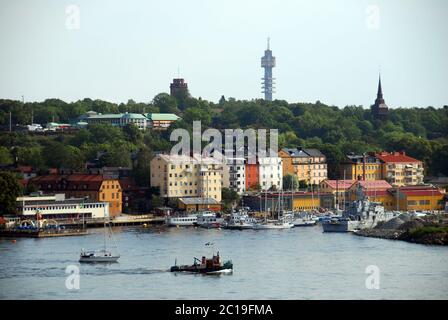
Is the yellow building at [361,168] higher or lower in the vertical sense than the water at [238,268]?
higher

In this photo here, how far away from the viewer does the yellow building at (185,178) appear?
1750 inches

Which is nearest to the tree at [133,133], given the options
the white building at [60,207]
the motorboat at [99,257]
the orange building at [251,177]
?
the orange building at [251,177]

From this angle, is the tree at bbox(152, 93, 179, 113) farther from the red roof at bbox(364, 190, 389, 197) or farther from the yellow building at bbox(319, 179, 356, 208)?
the red roof at bbox(364, 190, 389, 197)

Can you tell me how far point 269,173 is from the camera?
4809 cm

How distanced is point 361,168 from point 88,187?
1104 cm

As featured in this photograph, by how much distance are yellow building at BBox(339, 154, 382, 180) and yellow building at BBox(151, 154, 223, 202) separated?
628cm

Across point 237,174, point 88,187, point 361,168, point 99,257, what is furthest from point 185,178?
point 99,257

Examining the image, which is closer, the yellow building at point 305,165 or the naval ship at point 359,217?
the naval ship at point 359,217

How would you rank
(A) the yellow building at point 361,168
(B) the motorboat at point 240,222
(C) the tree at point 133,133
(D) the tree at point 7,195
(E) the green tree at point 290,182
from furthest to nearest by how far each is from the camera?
(C) the tree at point 133,133, (A) the yellow building at point 361,168, (E) the green tree at point 290,182, (B) the motorboat at point 240,222, (D) the tree at point 7,195

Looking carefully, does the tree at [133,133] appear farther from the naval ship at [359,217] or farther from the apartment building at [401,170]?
the naval ship at [359,217]

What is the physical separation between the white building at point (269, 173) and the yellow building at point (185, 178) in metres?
3.19
